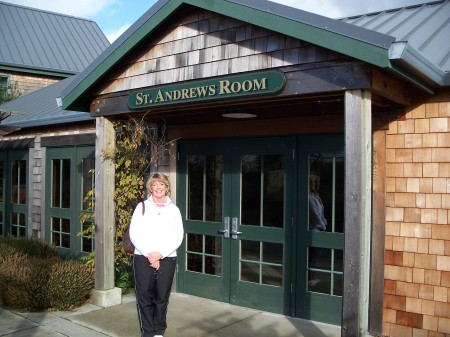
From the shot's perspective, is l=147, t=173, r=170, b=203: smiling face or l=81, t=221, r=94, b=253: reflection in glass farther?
l=81, t=221, r=94, b=253: reflection in glass

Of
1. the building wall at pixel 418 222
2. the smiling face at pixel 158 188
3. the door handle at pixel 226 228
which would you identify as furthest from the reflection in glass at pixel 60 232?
the building wall at pixel 418 222

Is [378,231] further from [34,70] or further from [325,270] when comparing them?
[34,70]

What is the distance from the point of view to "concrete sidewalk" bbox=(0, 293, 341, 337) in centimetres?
544

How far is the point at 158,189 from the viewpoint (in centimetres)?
458

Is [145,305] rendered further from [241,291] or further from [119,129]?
[119,129]

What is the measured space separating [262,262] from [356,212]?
2472 millimetres

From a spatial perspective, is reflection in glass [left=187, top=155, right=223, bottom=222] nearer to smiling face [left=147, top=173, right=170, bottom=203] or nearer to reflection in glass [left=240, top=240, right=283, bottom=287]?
reflection in glass [left=240, top=240, right=283, bottom=287]

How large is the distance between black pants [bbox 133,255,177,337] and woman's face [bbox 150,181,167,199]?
0.57 m

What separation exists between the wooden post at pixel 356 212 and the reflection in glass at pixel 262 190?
207 centimetres

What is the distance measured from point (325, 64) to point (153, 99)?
212 cm

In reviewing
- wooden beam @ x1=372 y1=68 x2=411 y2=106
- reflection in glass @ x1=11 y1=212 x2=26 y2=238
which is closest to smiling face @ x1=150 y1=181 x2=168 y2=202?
wooden beam @ x1=372 y1=68 x2=411 y2=106

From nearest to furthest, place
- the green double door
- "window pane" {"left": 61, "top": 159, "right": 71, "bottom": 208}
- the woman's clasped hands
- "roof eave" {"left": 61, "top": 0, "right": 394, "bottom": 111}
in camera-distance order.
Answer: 1. "roof eave" {"left": 61, "top": 0, "right": 394, "bottom": 111}
2. the woman's clasped hands
3. the green double door
4. "window pane" {"left": 61, "top": 159, "right": 71, "bottom": 208}

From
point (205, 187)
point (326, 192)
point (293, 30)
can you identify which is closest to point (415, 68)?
point (293, 30)

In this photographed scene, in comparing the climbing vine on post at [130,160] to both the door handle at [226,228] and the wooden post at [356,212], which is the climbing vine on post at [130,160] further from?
the wooden post at [356,212]
